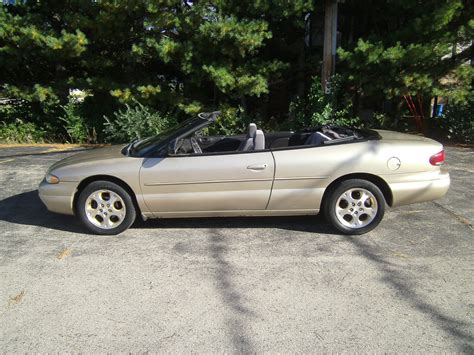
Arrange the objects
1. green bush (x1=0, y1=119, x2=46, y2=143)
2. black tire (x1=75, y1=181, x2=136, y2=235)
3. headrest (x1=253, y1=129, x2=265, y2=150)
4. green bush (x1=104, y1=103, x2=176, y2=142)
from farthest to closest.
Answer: green bush (x1=0, y1=119, x2=46, y2=143) < green bush (x1=104, y1=103, x2=176, y2=142) < headrest (x1=253, y1=129, x2=265, y2=150) < black tire (x1=75, y1=181, x2=136, y2=235)

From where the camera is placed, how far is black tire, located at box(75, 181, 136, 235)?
4.21 metres

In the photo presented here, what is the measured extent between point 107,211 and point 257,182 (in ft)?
5.66

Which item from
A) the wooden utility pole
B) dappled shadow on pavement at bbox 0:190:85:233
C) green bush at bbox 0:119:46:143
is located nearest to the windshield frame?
dappled shadow on pavement at bbox 0:190:85:233

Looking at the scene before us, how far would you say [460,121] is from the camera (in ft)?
31.8

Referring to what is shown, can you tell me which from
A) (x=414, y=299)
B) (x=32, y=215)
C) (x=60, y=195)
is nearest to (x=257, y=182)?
(x=414, y=299)

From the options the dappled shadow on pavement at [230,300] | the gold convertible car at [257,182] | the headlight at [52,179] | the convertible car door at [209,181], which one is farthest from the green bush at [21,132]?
the dappled shadow on pavement at [230,300]

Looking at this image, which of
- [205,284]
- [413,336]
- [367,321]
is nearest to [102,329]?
[205,284]

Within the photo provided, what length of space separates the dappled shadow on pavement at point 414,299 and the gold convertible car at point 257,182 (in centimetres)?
46

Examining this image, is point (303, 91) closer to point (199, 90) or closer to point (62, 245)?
point (199, 90)

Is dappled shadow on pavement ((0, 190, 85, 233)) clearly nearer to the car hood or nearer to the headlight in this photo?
the headlight

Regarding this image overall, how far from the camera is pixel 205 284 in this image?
128 inches

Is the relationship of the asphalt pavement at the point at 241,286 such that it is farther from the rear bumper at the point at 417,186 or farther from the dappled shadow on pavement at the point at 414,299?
the rear bumper at the point at 417,186

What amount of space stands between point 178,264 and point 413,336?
2.06 metres

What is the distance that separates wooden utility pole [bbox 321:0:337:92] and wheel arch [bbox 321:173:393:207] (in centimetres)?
578
